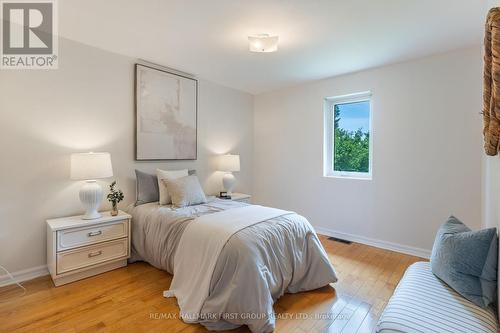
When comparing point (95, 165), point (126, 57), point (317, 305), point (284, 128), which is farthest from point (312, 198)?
point (126, 57)

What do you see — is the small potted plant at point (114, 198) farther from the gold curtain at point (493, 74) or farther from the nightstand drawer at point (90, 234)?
the gold curtain at point (493, 74)

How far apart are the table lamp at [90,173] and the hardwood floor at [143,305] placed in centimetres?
69

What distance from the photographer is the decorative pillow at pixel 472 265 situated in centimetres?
129

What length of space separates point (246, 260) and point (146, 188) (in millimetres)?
1803

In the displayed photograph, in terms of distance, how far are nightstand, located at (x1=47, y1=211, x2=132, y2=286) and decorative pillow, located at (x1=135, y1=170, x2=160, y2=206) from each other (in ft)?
1.09

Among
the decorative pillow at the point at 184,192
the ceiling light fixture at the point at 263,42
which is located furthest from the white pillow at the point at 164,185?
the ceiling light fixture at the point at 263,42

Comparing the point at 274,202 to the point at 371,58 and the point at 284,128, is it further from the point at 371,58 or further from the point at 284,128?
the point at 371,58

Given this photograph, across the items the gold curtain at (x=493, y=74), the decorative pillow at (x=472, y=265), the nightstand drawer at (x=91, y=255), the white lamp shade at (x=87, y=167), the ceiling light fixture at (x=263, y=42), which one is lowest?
the nightstand drawer at (x=91, y=255)

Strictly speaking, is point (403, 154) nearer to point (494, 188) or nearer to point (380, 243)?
point (380, 243)

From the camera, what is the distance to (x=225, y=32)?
7.73 feet

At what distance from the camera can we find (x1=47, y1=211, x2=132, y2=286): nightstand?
218 cm

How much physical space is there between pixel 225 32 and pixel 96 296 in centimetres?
263

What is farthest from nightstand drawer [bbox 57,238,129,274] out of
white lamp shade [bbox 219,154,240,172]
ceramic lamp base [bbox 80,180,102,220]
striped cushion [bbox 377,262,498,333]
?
striped cushion [bbox 377,262,498,333]
